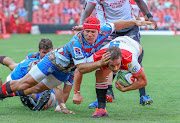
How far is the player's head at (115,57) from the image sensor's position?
5133mm

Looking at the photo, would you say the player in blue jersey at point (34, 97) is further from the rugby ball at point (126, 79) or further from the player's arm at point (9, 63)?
the rugby ball at point (126, 79)

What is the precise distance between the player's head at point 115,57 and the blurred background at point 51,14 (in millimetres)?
24610

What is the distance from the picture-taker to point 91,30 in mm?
5637

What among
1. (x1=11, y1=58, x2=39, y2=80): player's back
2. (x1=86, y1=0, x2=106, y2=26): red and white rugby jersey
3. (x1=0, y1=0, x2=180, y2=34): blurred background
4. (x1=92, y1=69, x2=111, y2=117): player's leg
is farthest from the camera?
(x1=0, y1=0, x2=180, y2=34): blurred background

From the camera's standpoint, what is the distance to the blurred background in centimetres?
3008

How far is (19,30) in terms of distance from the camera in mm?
30266

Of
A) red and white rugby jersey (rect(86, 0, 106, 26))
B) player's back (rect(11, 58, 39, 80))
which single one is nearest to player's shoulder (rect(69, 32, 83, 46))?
player's back (rect(11, 58, 39, 80))

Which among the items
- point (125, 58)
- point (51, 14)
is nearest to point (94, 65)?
point (125, 58)

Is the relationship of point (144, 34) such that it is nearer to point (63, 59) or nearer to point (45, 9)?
point (45, 9)

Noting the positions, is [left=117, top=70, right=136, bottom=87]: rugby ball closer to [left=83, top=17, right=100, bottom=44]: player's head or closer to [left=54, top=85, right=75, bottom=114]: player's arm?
[left=83, top=17, right=100, bottom=44]: player's head

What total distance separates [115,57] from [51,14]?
95.0ft

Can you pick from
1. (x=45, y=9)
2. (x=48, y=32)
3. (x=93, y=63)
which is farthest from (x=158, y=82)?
(x=45, y=9)

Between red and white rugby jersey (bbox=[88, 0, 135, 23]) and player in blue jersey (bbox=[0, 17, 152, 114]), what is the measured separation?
53.4 inches

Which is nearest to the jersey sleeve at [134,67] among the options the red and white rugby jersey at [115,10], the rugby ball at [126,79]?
the rugby ball at [126,79]
